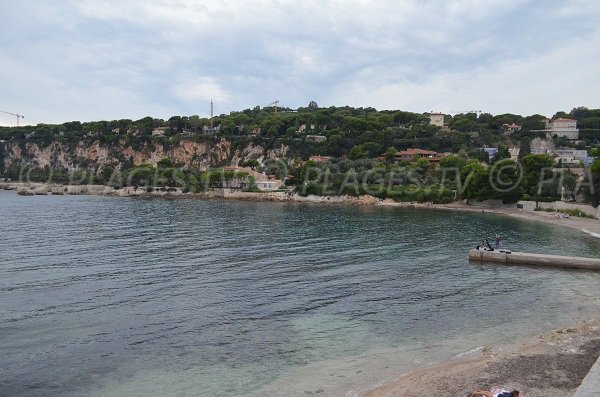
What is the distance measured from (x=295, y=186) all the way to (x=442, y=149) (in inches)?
2043

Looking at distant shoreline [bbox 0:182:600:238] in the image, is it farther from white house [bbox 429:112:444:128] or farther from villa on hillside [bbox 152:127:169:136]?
white house [bbox 429:112:444:128]

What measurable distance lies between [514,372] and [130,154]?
157895 millimetres

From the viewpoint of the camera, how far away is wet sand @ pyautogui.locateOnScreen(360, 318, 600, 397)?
555 inches

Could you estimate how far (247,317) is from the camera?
21969mm

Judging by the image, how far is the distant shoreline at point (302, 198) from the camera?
63.3 meters

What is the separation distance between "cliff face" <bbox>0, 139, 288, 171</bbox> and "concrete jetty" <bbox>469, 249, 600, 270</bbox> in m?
108

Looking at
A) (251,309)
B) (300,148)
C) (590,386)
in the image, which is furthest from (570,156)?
(590,386)

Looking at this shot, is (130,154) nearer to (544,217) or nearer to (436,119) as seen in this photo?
(436,119)

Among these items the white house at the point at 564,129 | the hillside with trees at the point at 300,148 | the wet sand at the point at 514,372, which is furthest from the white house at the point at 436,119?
the wet sand at the point at 514,372

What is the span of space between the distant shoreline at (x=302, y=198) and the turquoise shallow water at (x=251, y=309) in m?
18.6

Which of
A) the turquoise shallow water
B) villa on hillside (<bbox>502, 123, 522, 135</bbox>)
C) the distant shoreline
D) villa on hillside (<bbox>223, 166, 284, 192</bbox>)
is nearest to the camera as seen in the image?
the turquoise shallow water

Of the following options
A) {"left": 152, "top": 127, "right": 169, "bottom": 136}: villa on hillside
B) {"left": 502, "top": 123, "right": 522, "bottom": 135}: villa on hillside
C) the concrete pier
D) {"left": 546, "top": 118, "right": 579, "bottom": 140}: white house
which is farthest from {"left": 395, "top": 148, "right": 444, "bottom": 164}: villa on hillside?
the concrete pier

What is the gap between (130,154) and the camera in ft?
518

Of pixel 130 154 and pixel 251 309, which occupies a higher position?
pixel 130 154
